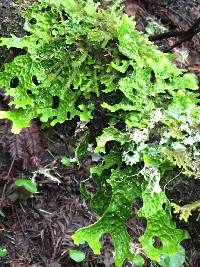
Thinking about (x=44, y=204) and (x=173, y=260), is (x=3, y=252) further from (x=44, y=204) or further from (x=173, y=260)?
(x=173, y=260)

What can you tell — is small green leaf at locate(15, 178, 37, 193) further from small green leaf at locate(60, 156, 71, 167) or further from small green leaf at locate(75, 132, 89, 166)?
small green leaf at locate(75, 132, 89, 166)

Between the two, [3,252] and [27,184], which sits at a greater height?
[27,184]

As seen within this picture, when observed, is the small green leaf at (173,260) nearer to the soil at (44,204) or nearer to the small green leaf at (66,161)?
the soil at (44,204)

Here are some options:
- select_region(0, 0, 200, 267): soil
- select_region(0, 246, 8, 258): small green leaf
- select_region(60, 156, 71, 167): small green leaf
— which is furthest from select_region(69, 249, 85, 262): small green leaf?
select_region(60, 156, 71, 167): small green leaf

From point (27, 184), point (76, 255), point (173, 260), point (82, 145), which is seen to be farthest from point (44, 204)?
point (82, 145)

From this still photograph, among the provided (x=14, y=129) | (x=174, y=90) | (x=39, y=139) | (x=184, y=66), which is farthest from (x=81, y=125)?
(x=184, y=66)

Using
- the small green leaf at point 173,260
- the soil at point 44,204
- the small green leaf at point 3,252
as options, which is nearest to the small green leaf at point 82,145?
the soil at point 44,204
